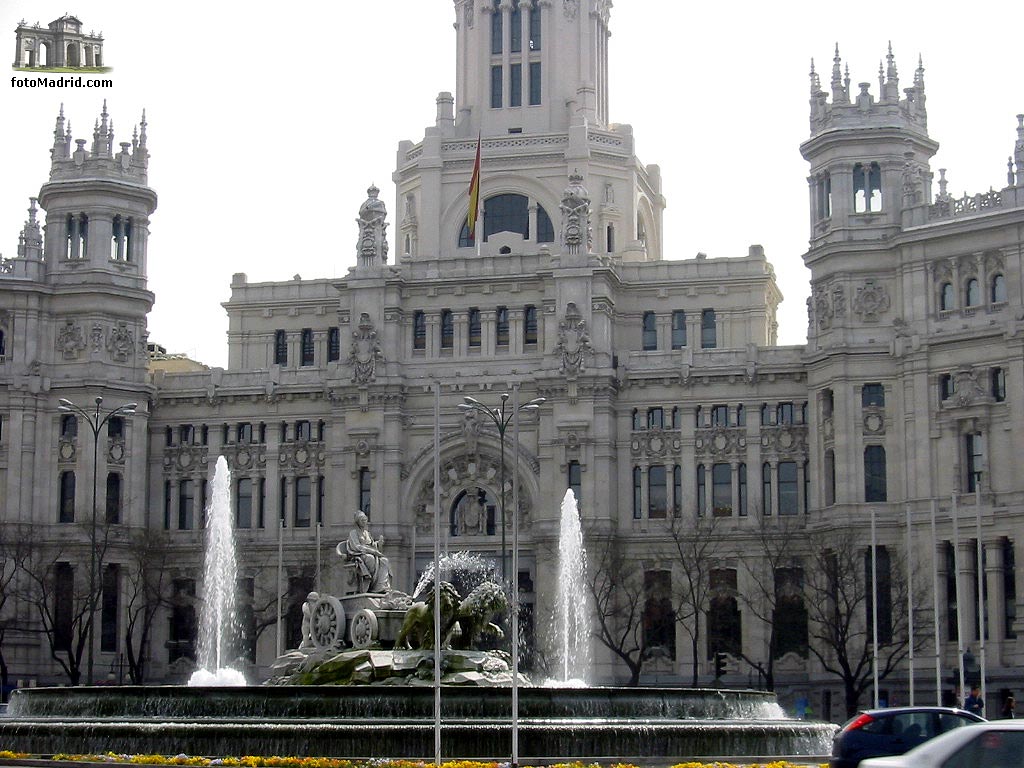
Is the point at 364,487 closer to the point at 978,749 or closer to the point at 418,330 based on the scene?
the point at 418,330

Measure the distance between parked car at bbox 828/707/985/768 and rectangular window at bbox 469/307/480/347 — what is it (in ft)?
252

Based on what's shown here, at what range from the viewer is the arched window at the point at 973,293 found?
100312mm

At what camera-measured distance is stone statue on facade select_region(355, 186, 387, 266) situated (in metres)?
114

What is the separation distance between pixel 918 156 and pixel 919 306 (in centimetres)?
956

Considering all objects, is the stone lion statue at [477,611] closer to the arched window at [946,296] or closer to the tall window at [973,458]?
the tall window at [973,458]

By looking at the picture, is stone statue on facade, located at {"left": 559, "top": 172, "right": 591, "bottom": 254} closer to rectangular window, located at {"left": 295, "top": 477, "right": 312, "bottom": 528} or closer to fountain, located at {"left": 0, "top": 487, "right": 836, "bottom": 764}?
rectangular window, located at {"left": 295, "top": 477, "right": 312, "bottom": 528}

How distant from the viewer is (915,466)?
3962 inches

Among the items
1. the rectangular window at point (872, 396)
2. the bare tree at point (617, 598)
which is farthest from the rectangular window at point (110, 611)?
the rectangular window at point (872, 396)

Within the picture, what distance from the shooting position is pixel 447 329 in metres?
114

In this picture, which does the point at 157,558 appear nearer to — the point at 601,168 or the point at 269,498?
the point at 269,498

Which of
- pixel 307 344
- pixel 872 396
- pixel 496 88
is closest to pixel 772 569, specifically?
pixel 872 396

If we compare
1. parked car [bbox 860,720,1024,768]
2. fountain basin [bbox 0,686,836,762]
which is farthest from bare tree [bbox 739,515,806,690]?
parked car [bbox 860,720,1024,768]

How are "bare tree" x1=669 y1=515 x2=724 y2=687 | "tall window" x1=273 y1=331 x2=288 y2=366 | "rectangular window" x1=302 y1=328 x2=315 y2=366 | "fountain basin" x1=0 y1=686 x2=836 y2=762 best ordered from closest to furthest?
1. "fountain basin" x1=0 y1=686 x2=836 y2=762
2. "bare tree" x1=669 y1=515 x2=724 y2=687
3. "rectangular window" x1=302 y1=328 x2=315 y2=366
4. "tall window" x1=273 y1=331 x2=288 y2=366

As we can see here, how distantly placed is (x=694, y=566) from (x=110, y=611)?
35.1 m
